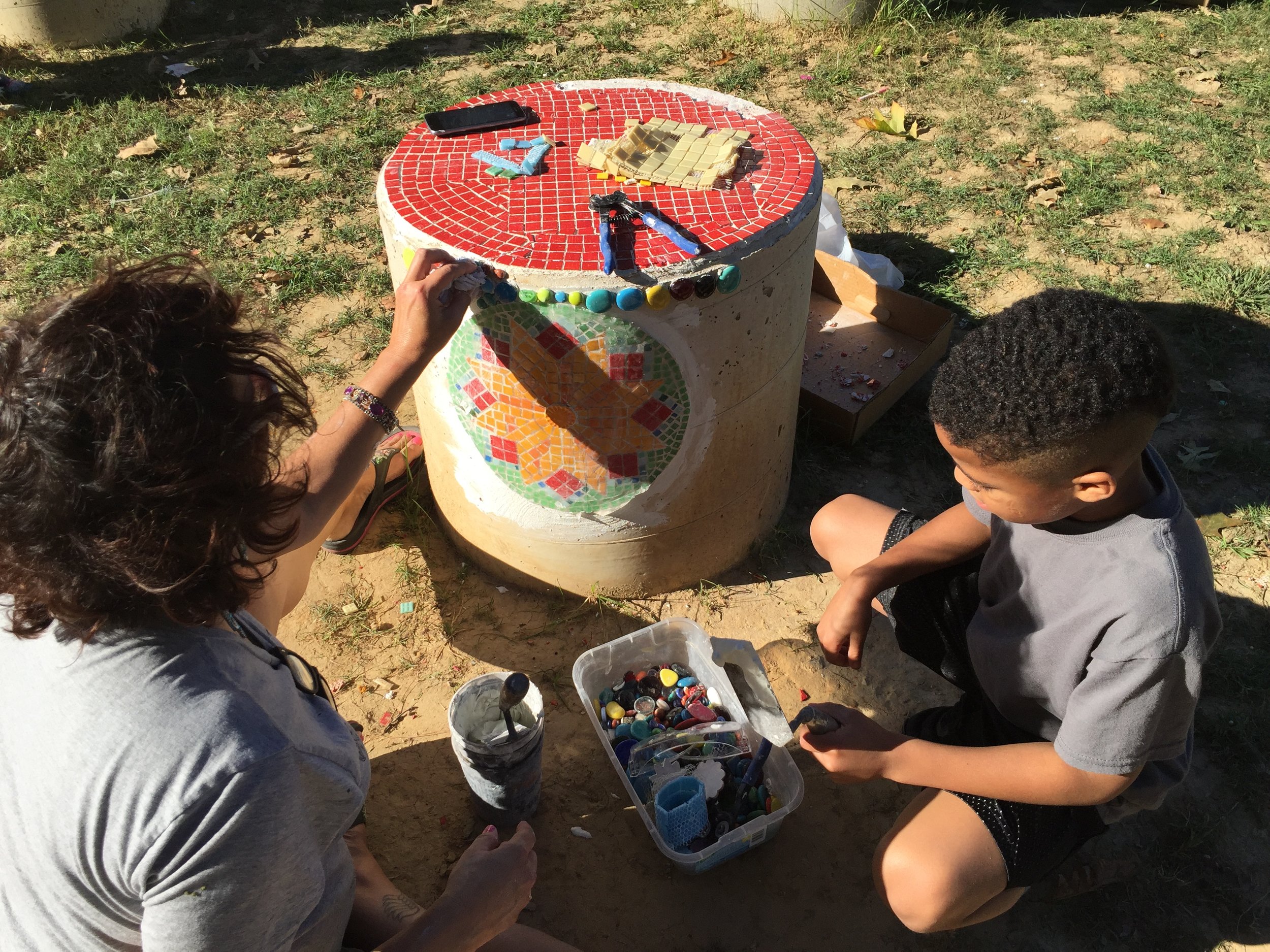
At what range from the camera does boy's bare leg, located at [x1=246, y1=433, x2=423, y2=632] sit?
2268mm

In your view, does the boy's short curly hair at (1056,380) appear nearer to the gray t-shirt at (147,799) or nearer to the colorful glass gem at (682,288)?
the colorful glass gem at (682,288)

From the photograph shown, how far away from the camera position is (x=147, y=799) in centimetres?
127

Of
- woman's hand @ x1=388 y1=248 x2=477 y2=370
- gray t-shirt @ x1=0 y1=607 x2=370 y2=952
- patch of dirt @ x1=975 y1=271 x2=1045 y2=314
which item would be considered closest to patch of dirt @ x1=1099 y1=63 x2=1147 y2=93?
patch of dirt @ x1=975 y1=271 x2=1045 y2=314

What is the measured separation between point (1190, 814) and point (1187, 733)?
0.82m

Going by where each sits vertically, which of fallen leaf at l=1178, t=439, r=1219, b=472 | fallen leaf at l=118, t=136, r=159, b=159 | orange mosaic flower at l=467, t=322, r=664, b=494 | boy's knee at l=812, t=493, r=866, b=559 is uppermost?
orange mosaic flower at l=467, t=322, r=664, b=494

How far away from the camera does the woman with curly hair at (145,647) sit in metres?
1.26

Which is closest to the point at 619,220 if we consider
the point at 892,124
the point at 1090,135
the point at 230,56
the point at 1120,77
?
the point at 892,124

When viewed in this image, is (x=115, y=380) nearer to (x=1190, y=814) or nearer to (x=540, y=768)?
(x=540, y=768)

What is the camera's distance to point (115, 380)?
1.26m

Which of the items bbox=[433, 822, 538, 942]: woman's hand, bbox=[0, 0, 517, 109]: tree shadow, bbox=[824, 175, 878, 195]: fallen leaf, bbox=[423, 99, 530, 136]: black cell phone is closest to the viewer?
bbox=[433, 822, 538, 942]: woman's hand

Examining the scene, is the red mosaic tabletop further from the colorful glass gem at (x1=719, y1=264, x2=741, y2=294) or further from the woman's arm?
the woman's arm

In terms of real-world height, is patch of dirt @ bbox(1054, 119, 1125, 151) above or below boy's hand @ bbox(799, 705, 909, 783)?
below

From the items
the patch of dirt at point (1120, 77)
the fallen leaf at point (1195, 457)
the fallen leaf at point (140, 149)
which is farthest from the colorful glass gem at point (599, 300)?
the patch of dirt at point (1120, 77)

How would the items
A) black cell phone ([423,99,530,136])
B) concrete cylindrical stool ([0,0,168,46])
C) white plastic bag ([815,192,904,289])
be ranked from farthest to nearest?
1. concrete cylindrical stool ([0,0,168,46])
2. white plastic bag ([815,192,904,289])
3. black cell phone ([423,99,530,136])
